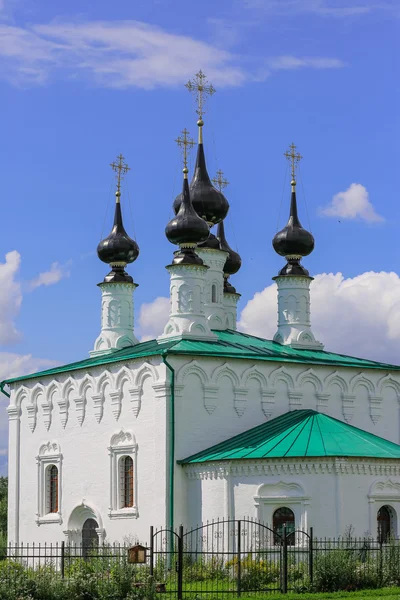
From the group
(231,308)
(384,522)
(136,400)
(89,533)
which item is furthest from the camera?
(231,308)

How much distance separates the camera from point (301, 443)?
21656 millimetres

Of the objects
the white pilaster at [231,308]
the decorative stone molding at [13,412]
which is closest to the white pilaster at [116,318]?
the decorative stone molding at [13,412]

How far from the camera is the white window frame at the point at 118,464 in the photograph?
24.0 m

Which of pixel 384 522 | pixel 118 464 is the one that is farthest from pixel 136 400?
pixel 384 522

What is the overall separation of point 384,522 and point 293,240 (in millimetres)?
8784

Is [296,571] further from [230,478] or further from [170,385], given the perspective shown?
[170,385]

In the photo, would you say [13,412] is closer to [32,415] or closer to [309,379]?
[32,415]

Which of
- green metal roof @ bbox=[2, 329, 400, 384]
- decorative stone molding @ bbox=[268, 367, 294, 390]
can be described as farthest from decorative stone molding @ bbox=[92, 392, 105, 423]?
decorative stone molding @ bbox=[268, 367, 294, 390]

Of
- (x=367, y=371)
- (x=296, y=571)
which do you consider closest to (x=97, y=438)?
(x=367, y=371)

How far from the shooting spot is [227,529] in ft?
71.8

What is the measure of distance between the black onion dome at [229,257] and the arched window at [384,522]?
11.1 m

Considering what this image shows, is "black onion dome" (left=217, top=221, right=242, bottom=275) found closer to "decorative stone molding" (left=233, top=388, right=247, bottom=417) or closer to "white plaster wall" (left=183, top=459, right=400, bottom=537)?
"decorative stone molding" (left=233, top=388, right=247, bottom=417)

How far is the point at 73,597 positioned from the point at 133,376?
29.4ft

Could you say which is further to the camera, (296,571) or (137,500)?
(137,500)
